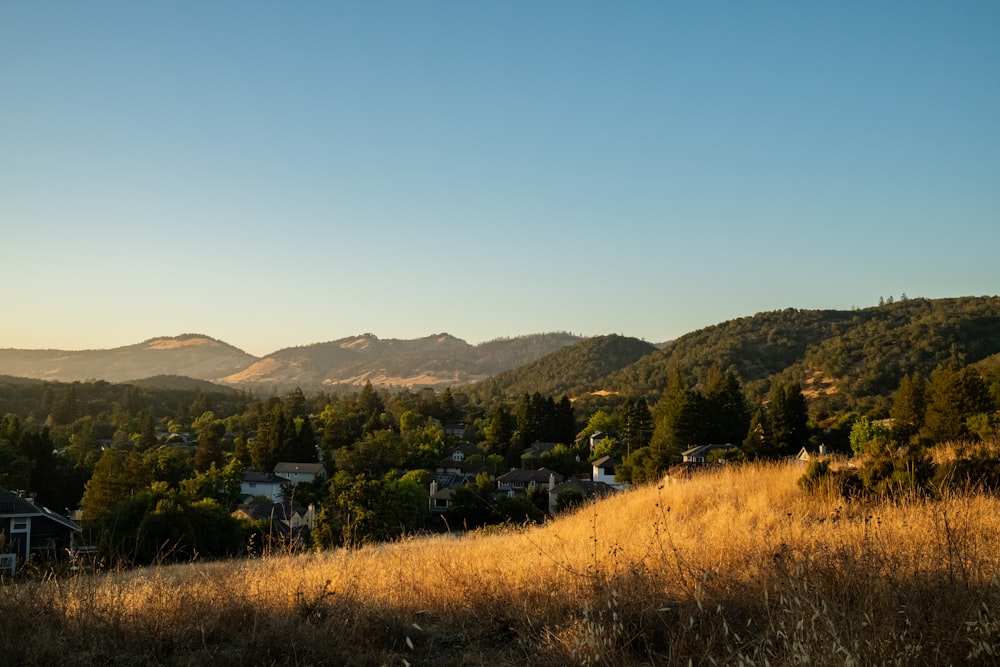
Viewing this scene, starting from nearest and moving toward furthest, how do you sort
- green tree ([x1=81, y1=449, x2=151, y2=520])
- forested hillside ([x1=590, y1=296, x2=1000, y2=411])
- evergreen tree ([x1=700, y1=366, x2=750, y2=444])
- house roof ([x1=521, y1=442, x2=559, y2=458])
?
green tree ([x1=81, y1=449, x2=151, y2=520]), evergreen tree ([x1=700, y1=366, x2=750, y2=444]), house roof ([x1=521, y1=442, x2=559, y2=458]), forested hillside ([x1=590, y1=296, x2=1000, y2=411])

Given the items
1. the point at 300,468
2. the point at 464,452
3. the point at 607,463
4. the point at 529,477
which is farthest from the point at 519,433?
the point at 300,468

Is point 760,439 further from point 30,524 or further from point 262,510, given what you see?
point 30,524

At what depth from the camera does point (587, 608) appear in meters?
3.03

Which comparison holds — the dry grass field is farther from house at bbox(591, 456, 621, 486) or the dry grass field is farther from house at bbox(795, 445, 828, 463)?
house at bbox(591, 456, 621, 486)

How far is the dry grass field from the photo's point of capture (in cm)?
284

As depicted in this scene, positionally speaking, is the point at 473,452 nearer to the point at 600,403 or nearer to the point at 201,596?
the point at 600,403

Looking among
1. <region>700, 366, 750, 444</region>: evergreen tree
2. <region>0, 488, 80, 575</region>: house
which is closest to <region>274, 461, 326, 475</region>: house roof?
<region>0, 488, 80, 575</region>: house

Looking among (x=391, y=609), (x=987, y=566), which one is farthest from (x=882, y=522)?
(x=391, y=609)

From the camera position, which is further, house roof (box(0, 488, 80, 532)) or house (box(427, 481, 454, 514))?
house (box(427, 481, 454, 514))

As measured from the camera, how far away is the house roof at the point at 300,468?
44.8 meters

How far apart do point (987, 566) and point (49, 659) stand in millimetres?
5100

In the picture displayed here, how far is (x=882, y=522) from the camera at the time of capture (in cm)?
528

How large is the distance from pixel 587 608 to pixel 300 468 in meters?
45.6

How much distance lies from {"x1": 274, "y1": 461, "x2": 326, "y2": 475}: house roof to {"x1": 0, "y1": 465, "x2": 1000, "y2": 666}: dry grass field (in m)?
41.4
